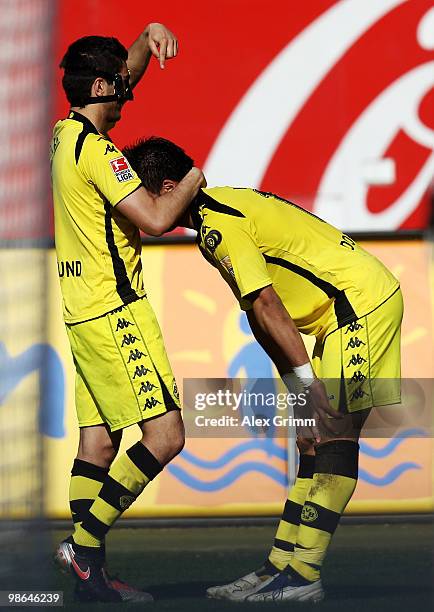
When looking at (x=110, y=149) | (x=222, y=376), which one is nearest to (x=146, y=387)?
(x=110, y=149)

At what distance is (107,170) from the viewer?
330 centimetres

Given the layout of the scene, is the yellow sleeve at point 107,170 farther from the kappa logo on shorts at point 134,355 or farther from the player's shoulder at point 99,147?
the kappa logo on shorts at point 134,355

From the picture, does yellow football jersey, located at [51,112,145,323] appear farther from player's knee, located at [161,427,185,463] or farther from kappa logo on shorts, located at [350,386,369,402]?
kappa logo on shorts, located at [350,386,369,402]

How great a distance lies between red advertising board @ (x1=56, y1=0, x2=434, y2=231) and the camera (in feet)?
19.6

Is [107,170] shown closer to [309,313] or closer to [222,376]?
[309,313]

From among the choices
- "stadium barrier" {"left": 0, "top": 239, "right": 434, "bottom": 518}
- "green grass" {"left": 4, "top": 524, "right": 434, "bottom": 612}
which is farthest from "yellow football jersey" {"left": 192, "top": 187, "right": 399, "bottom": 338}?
"stadium barrier" {"left": 0, "top": 239, "right": 434, "bottom": 518}

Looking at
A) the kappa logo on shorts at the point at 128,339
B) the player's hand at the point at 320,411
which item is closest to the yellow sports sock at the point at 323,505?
the player's hand at the point at 320,411

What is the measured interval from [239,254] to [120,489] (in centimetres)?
76

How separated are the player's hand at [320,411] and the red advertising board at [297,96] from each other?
278 centimetres

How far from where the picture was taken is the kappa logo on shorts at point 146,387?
11.2 ft

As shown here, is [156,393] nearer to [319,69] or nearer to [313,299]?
[313,299]

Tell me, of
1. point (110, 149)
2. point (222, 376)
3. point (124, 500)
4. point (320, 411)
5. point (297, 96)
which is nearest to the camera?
point (320, 411)

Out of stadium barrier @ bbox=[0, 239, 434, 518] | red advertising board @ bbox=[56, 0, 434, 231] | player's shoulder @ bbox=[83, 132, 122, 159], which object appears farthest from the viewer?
red advertising board @ bbox=[56, 0, 434, 231]

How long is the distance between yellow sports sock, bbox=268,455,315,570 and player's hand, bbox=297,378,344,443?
1.33ft
